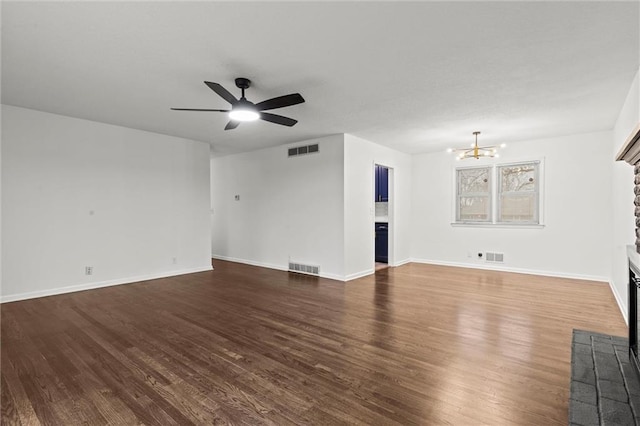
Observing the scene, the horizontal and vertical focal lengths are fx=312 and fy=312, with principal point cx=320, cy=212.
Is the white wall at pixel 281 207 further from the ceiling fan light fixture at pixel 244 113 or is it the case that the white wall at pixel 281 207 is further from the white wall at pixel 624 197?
the white wall at pixel 624 197

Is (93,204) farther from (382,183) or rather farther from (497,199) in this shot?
(497,199)

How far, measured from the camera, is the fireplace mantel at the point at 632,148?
193 centimetres

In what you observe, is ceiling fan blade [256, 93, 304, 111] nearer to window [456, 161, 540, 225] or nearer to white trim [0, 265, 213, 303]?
white trim [0, 265, 213, 303]

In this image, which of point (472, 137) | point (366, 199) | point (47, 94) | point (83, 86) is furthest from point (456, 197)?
point (47, 94)

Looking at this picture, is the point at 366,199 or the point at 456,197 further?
the point at 456,197

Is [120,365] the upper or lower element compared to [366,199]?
lower

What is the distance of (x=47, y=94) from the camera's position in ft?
12.6

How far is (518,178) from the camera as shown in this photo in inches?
252

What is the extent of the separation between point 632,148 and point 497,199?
477 centimetres

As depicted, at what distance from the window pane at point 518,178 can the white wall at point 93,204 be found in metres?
6.36

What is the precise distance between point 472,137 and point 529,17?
387 cm

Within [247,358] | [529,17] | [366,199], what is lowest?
[247,358]

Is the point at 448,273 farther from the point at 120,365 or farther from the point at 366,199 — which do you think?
the point at 120,365

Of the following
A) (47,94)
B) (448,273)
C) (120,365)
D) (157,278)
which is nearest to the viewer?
(120,365)
